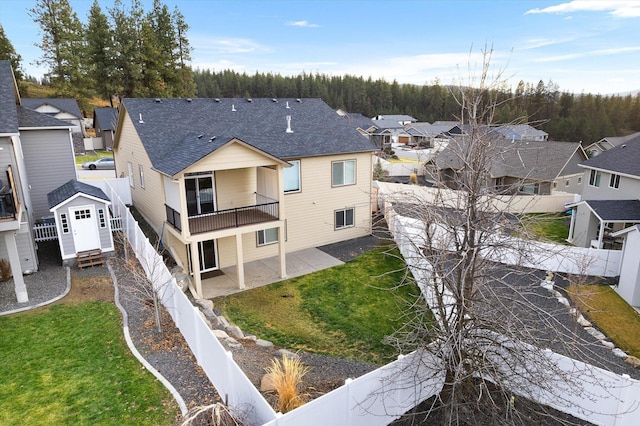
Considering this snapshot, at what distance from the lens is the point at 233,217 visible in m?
16.1

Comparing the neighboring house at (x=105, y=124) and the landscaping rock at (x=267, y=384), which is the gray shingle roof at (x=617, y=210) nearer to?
the landscaping rock at (x=267, y=384)

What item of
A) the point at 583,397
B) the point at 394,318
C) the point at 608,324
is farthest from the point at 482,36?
the point at 608,324

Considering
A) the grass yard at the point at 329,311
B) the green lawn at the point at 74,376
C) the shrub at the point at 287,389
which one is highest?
the shrub at the point at 287,389

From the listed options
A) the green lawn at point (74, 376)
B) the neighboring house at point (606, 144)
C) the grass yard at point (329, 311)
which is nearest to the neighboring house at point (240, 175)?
the grass yard at point (329, 311)

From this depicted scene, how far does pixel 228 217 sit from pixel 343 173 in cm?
696

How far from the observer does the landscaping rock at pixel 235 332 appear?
37.1ft

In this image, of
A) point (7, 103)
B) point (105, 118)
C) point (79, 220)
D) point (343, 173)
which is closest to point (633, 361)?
point (343, 173)

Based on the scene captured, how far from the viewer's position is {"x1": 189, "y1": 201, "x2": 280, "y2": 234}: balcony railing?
49.3ft

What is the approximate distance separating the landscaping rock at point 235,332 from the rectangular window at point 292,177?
814 cm

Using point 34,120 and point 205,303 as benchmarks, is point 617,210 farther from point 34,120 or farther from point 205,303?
point 34,120

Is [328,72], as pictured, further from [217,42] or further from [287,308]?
[287,308]

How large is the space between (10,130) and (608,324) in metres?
21.1

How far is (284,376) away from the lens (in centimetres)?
753

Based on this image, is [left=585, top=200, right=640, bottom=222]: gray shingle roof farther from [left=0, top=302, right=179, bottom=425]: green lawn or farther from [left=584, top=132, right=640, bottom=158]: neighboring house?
[left=584, top=132, right=640, bottom=158]: neighboring house
